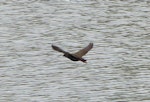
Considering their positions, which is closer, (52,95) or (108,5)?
(52,95)

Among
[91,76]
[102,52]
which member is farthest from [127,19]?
[91,76]

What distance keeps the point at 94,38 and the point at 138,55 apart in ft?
8.73

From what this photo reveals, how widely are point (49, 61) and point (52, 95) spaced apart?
3.66 meters

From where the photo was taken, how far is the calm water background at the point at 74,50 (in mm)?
21914

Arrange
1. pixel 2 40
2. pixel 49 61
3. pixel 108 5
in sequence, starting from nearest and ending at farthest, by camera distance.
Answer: pixel 49 61 < pixel 2 40 < pixel 108 5

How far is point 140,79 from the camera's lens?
23016mm

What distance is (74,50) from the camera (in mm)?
26094

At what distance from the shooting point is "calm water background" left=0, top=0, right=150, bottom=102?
2191 centimetres

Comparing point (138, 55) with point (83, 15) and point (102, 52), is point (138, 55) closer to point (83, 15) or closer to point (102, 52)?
point (102, 52)

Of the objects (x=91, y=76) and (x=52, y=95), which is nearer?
(x=52, y=95)


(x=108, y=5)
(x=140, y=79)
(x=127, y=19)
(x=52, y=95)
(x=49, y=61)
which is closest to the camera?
(x=52, y=95)

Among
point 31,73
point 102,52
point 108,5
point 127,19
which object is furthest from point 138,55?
point 108,5

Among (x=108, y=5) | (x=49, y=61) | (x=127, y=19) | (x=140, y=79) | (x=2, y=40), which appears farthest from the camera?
(x=108, y=5)

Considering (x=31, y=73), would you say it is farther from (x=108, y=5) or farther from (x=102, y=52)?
(x=108, y=5)
